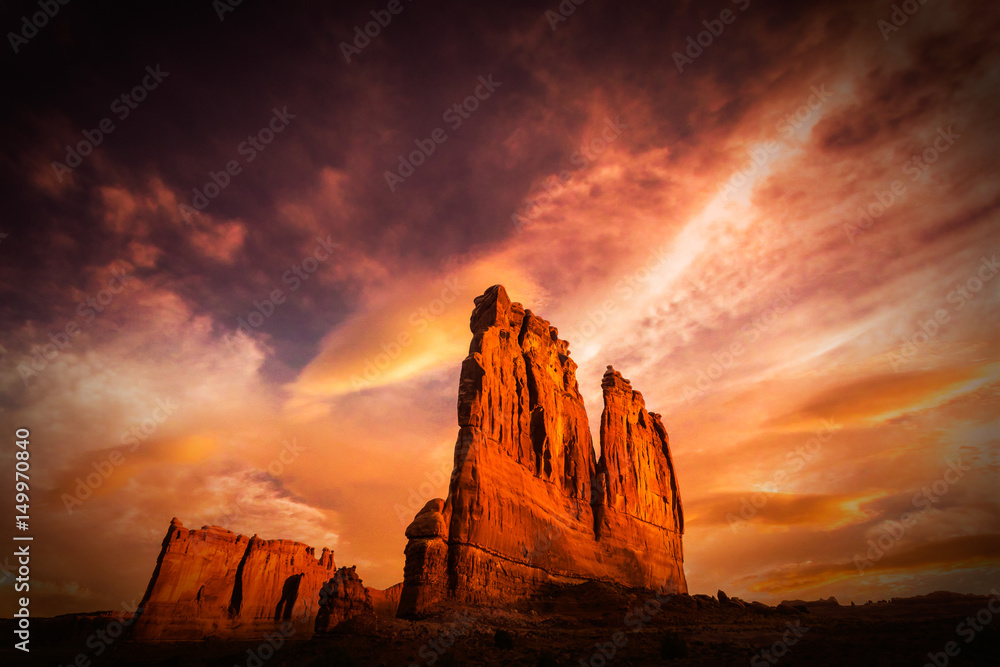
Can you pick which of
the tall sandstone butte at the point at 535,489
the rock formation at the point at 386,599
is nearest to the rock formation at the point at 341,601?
the tall sandstone butte at the point at 535,489

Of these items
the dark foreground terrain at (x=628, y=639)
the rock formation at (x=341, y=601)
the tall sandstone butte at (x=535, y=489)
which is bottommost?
the dark foreground terrain at (x=628, y=639)

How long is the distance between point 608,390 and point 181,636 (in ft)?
198

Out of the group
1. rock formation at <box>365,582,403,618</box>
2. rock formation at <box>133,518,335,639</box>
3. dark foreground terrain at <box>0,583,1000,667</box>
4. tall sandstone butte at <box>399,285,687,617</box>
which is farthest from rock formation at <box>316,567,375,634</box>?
rock formation at <box>365,582,403,618</box>

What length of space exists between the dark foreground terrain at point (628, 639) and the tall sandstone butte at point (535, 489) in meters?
3.16

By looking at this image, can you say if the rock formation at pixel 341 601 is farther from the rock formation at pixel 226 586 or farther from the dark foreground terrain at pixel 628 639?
the rock formation at pixel 226 586

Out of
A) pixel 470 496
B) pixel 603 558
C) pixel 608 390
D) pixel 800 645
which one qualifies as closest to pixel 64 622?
pixel 470 496

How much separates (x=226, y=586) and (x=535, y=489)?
51.8m

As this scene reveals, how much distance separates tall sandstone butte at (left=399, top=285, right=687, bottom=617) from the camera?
32.9 m

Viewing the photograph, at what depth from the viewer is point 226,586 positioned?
65188 mm

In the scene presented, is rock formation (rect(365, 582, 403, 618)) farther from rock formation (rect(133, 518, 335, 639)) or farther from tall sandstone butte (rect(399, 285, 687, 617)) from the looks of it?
tall sandstone butte (rect(399, 285, 687, 617))

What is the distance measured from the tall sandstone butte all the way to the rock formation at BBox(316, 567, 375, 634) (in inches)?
135

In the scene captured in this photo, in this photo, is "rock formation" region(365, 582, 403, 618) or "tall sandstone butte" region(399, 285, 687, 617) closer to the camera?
"tall sandstone butte" region(399, 285, 687, 617)

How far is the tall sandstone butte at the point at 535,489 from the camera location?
108 feet

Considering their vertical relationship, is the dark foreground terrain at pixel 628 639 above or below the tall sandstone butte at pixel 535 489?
below
